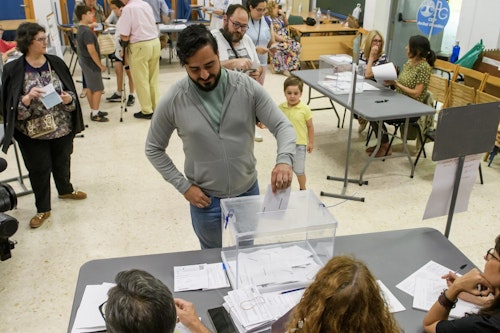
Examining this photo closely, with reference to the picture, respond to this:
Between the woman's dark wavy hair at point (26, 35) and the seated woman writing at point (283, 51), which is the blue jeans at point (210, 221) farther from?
the seated woman writing at point (283, 51)

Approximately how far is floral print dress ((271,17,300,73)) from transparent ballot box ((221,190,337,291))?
6.16 metres

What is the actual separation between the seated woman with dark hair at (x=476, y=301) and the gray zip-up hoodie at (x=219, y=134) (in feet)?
2.75

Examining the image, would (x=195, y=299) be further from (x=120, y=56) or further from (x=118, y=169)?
(x=120, y=56)

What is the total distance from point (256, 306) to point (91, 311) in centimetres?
62

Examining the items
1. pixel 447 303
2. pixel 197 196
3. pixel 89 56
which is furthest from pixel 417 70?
Answer: pixel 89 56

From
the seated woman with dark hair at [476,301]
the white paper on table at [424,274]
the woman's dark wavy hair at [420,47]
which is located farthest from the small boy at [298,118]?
the seated woman with dark hair at [476,301]

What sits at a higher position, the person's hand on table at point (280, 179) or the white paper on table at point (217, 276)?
the person's hand on table at point (280, 179)

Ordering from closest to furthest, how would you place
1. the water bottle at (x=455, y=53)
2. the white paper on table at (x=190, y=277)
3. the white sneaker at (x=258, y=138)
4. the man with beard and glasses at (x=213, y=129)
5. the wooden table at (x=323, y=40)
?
the white paper on table at (x=190, y=277), the man with beard and glasses at (x=213, y=129), the white sneaker at (x=258, y=138), the water bottle at (x=455, y=53), the wooden table at (x=323, y=40)

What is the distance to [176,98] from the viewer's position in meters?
2.12

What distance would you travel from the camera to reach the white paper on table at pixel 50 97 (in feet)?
10.9

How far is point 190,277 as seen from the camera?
198 cm

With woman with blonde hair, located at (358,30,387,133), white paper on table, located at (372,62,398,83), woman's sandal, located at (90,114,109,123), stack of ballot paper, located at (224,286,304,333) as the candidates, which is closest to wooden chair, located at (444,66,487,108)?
white paper on table, located at (372,62,398,83)

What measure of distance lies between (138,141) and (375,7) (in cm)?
478

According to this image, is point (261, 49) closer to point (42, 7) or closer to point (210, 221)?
point (210, 221)
